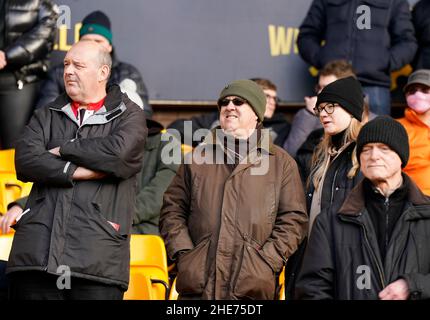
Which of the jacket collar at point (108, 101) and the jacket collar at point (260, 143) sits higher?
the jacket collar at point (108, 101)

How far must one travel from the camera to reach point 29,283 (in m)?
5.19

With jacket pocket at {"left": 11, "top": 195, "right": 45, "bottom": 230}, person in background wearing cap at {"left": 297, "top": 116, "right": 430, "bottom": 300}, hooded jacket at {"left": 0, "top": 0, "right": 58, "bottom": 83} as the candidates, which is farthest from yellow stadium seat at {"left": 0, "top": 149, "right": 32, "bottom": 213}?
person in background wearing cap at {"left": 297, "top": 116, "right": 430, "bottom": 300}

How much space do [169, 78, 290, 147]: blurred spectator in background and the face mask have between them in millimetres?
1145

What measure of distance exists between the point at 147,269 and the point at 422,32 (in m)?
3.87

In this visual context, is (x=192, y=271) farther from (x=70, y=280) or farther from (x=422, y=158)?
(x=422, y=158)

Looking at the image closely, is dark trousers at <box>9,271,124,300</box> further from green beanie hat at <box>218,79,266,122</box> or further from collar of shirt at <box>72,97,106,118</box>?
green beanie hat at <box>218,79,266,122</box>

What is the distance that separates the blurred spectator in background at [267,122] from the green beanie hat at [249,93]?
199 centimetres

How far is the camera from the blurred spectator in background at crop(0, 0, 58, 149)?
27.2 ft

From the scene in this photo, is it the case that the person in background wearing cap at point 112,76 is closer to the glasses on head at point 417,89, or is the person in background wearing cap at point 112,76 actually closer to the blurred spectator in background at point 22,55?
the blurred spectator in background at point 22,55

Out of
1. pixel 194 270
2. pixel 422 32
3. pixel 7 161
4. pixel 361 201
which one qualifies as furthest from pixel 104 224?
pixel 422 32

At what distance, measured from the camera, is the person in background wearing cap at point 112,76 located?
8.34 m

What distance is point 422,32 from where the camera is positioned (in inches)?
347

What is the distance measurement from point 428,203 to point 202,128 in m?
4.24

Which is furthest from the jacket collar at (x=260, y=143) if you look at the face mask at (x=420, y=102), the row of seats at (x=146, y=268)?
the face mask at (x=420, y=102)
